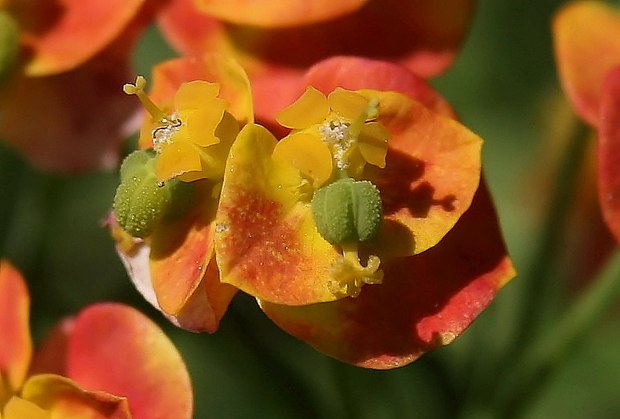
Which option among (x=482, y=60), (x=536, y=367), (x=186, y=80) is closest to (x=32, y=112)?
(x=186, y=80)

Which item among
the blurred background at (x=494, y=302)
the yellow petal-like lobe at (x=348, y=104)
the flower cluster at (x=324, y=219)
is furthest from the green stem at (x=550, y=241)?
the yellow petal-like lobe at (x=348, y=104)

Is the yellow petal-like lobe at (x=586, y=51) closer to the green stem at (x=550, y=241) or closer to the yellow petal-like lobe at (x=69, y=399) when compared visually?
the green stem at (x=550, y=241)

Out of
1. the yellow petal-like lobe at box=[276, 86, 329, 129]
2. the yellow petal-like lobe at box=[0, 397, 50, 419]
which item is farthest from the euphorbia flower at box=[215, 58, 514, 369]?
the yellow petal-like lobe at box=[0, 397, 50, 419]

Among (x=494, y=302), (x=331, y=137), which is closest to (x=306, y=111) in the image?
(x=331, y=137)

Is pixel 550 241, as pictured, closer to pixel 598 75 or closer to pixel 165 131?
pixel 598 75

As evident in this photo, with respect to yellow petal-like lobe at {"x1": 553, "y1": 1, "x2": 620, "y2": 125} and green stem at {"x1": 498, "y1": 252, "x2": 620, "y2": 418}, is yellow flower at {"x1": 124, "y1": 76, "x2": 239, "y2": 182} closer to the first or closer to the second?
yellow petal-like lobe at {"x1": 553, "y1": 1, "x2": 620, "y2": 125}

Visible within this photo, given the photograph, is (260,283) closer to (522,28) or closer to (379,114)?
(379,114)

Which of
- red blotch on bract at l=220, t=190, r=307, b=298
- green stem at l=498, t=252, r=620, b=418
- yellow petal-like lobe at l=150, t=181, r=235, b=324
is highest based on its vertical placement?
red blotch on bract at l=220, t=190, r=307, b=298
